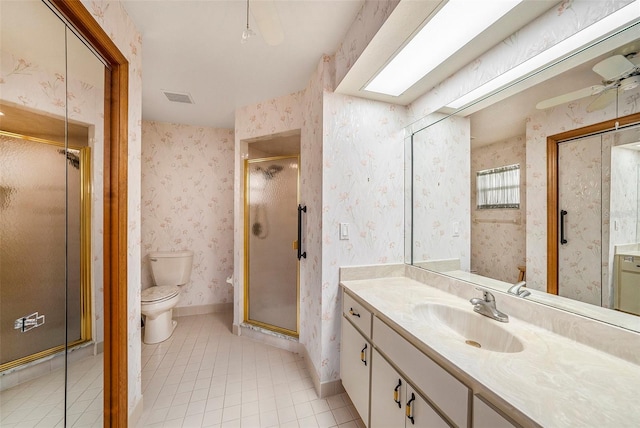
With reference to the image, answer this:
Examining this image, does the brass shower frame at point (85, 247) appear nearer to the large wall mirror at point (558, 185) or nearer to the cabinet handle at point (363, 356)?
the cabinet handle at point (363, 356)

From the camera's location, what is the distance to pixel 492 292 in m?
1.16

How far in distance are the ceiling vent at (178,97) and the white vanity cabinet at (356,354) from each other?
2.35 metres

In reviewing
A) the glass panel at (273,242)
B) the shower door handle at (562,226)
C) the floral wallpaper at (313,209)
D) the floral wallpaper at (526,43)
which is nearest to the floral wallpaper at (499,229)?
the shower door handle at (562,226)

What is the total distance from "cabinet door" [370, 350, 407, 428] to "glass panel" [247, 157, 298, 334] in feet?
3.98

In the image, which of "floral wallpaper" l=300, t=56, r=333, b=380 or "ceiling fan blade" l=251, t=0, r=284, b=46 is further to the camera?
"floral wallpaper" l=300, t=56, r=333, b=380

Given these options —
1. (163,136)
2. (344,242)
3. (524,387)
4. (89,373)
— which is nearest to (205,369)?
(89,373)

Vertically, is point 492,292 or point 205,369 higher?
point 492,292

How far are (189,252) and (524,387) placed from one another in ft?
10.2

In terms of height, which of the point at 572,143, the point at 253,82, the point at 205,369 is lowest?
the point at 205,369

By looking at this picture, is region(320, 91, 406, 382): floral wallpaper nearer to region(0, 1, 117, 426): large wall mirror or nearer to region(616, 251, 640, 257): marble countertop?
region(616, 251, 640, 257): marble countertop

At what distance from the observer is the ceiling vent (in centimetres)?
221

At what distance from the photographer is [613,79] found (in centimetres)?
84

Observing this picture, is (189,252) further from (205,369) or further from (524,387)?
(524,387)

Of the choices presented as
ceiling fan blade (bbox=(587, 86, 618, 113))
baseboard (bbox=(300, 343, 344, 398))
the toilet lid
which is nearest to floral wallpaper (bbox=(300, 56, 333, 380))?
baseboard (bbox=(300, 343, 344, 398))
